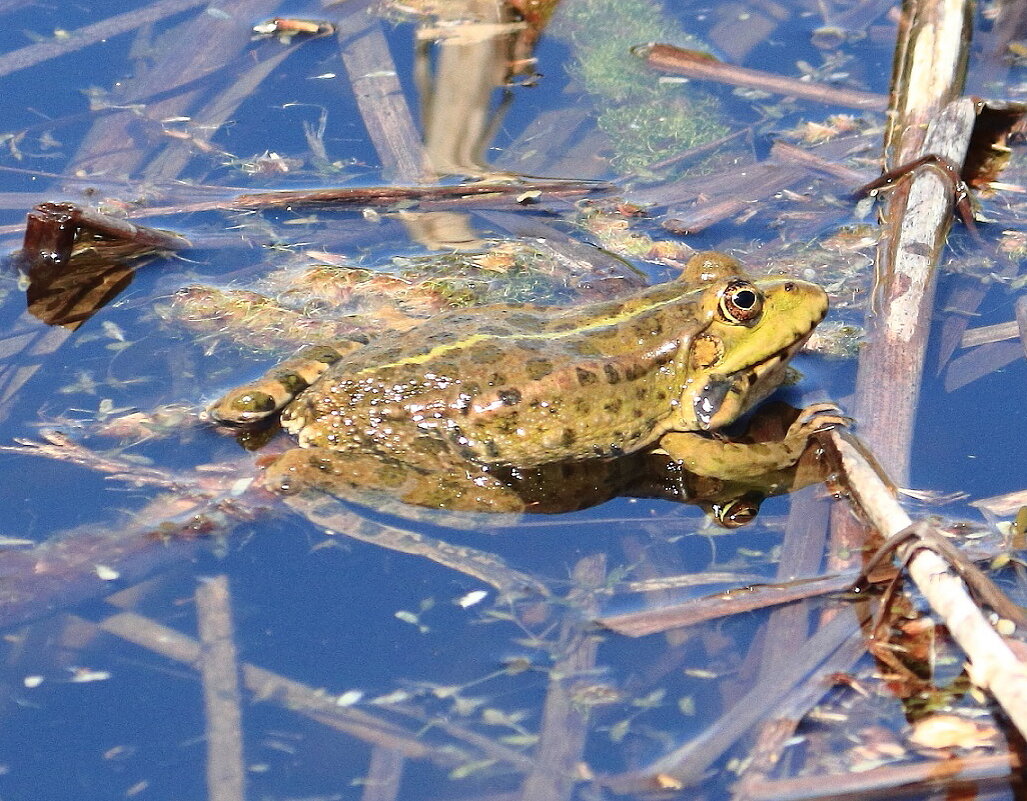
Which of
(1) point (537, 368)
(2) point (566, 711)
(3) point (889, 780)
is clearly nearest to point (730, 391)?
(1) point (537, 368)

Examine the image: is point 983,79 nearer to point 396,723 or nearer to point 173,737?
point 396,723

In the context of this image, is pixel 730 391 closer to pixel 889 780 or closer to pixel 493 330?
pixel 493 330

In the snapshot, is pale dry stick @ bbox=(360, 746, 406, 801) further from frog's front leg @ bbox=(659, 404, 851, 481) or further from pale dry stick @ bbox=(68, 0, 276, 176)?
pale dry stick @ bbox=(68, 0, 276, 176)

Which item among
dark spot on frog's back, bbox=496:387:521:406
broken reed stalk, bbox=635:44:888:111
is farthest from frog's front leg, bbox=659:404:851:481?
broken reed stalk, bbox=635:44:888:111

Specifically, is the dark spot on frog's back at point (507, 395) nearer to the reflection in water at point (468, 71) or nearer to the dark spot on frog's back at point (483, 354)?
the dark spot on frog's back at point (483, 354)

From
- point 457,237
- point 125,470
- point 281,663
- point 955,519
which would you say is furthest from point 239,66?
point 955,519

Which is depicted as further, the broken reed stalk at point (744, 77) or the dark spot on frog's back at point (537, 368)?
the broken reed stalk at point (744, 77)

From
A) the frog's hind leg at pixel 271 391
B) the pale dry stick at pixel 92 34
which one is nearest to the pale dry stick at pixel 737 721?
the frog's hind leg at pixel 271 391
